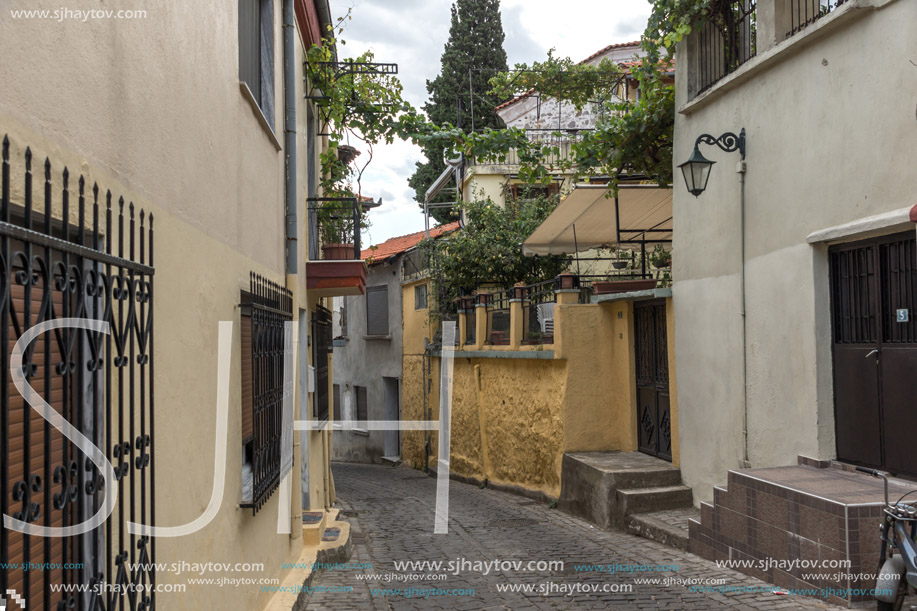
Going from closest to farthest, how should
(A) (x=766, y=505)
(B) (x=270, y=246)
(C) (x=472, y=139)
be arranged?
Answer: (A) (x=766, y=505)
(B) (x=270, y=246)
(C) (x=472, y=139)

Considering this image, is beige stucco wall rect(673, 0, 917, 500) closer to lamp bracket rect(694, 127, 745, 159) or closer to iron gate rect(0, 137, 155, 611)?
lamp bracket rect(694, 127, 745, 159)

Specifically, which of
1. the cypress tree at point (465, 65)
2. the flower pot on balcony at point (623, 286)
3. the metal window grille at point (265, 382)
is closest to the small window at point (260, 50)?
the metal window grille at point (265, 382)

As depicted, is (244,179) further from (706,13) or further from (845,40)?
(706,13)

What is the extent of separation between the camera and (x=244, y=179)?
5.79m

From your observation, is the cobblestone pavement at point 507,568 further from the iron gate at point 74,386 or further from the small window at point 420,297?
the small window at point 420,297

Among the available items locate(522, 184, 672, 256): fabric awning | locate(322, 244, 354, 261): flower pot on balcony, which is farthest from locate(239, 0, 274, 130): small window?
locate(522, 184, 672, 256): fabric awning

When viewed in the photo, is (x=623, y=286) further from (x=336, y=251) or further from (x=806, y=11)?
(x=806, y=11)

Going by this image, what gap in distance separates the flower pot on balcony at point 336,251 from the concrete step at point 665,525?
482 cm

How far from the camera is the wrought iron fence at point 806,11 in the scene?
7.21 meters

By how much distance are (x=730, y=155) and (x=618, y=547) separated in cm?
438

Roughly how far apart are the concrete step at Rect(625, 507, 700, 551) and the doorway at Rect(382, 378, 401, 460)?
522 inches

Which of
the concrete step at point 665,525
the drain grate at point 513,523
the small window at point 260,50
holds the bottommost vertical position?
the drain grate at point 513,523

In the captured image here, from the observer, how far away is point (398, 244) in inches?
1035

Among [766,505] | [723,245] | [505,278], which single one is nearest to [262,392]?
[766,505]
